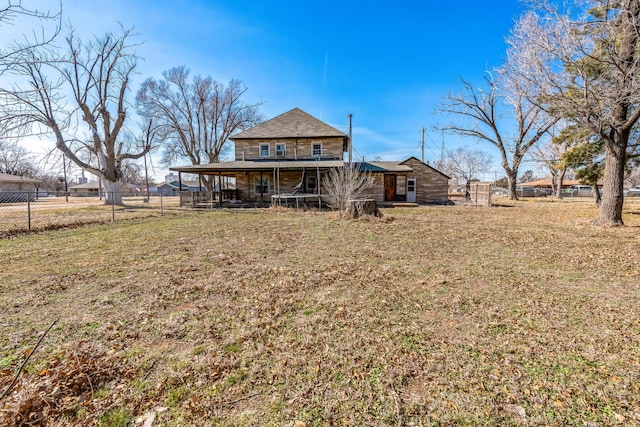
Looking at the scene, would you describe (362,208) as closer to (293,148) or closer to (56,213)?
(293,148)

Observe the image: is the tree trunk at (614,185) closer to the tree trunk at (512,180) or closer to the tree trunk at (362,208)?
the tree trunk at (362,208)

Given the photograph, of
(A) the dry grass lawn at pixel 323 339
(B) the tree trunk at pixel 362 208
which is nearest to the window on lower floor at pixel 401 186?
(B) the tree trunk at pixel 362 208

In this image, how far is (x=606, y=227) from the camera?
9.09 metres

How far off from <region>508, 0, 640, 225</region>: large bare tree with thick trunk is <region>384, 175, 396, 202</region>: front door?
11.9 m

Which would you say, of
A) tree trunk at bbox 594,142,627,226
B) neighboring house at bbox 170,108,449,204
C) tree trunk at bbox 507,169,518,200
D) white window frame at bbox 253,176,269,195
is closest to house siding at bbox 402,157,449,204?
neighboring house at bbox 170,108,449,204

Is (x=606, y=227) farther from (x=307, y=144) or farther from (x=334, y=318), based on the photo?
(x=307, y=144)

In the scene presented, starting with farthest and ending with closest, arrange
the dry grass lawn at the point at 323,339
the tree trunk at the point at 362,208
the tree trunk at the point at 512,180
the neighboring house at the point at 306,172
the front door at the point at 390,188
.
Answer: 1. the tree trunk at the point at 512,180
2. the front door at the point at 390,188
3. the neighboring house at the point at 306,172
4. the tree trunk at the point at 362,208
5. the dry grass lawn at the point at 323,339

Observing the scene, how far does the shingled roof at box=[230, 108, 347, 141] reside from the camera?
2030cm

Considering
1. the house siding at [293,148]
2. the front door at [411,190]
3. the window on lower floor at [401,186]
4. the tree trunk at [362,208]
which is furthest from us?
the window on lower floor at [401,186]

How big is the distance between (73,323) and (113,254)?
3.54 meters

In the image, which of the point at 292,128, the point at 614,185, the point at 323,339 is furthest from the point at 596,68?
the point at 292,128

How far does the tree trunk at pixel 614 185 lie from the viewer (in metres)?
9.16

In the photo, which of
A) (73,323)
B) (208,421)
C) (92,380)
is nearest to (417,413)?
(208,421)

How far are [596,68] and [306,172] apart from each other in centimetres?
1463
